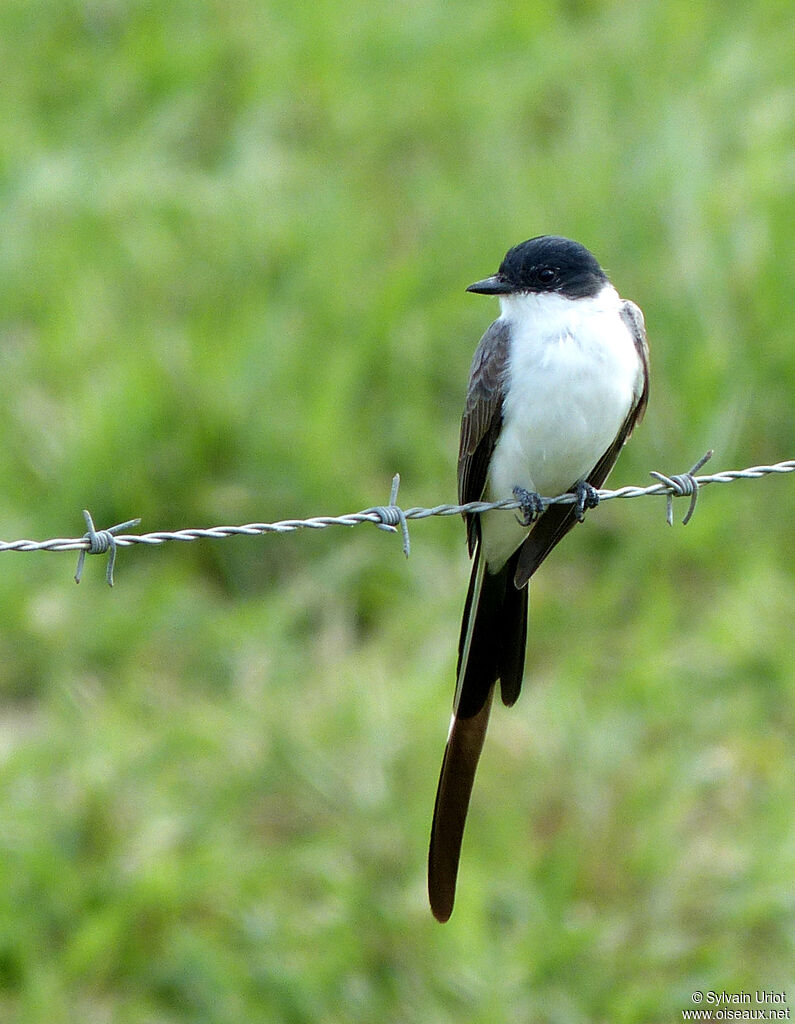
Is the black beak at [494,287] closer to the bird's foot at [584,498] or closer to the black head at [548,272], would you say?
the black head at [548,272]

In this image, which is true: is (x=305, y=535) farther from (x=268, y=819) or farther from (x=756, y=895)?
(x=756, y=895)

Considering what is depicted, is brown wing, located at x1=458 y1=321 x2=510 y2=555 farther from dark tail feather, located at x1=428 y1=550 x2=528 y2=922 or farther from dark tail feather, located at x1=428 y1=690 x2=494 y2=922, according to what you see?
dark tail feather, located at x1=428 y1=690 x2=494 y2=922

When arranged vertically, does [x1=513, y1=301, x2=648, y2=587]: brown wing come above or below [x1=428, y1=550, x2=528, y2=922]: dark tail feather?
above

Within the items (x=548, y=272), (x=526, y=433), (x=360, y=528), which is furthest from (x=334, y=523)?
(x=360, y=528)

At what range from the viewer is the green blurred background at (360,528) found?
528cm

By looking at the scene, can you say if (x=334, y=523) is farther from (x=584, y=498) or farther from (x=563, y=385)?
(x=584, y=498)

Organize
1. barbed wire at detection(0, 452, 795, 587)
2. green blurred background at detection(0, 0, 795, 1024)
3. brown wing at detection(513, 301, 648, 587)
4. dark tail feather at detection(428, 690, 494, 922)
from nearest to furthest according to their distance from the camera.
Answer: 1. barbed wire at detection(0, 452, 795, 587)
2. dark tail feather at detection(428, 690, 494, 922)
3. brown wing at detection(513, 301, 648, 587)
4. green blurred background at detection(0, 0, 795, 1024)

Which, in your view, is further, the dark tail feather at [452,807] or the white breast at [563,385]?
the white breast at [563,385]

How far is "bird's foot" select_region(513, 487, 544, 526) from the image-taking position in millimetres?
4457

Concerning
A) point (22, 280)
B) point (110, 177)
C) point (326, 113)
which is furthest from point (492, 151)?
point (22, 280)

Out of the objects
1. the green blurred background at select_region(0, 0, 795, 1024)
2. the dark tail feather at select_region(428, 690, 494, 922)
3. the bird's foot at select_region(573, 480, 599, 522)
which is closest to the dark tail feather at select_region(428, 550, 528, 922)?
the dark tail feather at select_region(428, 690, 494, 922)

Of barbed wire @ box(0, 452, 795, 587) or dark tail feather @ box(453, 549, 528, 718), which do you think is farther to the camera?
dark tail feather @ box(453, 549, 528, 718)

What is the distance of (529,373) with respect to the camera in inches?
172

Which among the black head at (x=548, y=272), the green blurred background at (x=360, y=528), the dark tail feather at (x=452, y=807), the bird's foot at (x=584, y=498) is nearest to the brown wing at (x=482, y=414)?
the black head at (x=548, y=272)
